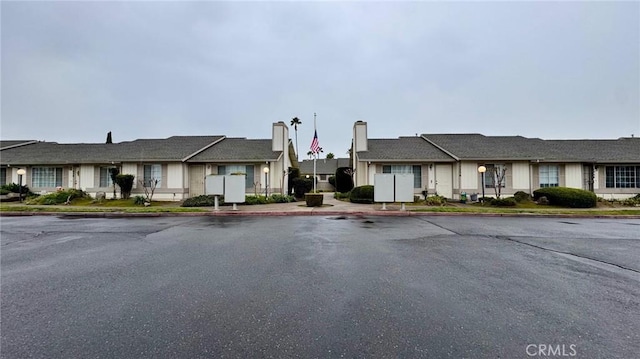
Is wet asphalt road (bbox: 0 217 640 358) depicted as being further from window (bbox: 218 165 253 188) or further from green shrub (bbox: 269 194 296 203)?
window (bbox: 218 165 253 188)

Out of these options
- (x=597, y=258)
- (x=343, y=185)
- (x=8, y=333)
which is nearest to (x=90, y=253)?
(x=8, y=333)

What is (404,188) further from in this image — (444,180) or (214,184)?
(214,184)

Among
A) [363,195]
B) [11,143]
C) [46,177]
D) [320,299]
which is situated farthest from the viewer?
[11,143]

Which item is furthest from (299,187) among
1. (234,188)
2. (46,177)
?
(46,177)

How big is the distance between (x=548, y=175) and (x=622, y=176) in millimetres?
5774

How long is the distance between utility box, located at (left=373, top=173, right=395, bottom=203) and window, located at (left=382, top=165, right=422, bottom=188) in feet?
21.4

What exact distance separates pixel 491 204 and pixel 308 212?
12.6 m

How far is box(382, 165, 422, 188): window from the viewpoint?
21.4m

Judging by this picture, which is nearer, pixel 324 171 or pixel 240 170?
pixel 240 170

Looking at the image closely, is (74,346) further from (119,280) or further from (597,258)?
(597,258)

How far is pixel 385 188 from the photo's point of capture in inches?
607

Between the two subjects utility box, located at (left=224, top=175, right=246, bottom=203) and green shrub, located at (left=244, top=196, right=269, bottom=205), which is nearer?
utility box, located at (left=224, top=175, right=246, bottom=203)

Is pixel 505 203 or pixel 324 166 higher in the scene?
pixel 324 166

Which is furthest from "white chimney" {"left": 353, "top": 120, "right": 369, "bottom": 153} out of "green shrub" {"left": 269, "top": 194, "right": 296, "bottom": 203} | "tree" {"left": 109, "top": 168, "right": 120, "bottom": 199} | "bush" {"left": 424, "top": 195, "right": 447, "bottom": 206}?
"tree" {"left": 109, "top": 168, "right": 120, "bottom": 199}
